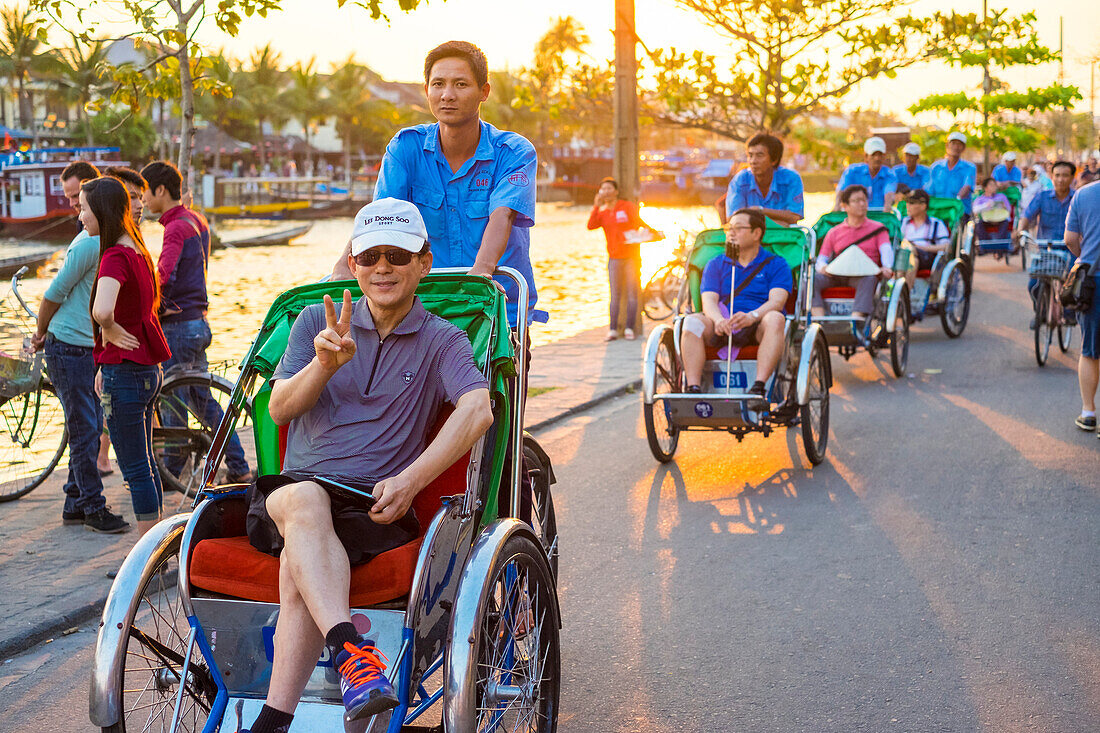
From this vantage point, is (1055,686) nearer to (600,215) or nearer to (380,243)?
(380,243)

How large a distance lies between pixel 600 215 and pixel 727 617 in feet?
29.4

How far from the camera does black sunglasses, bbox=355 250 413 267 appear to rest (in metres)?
3.42

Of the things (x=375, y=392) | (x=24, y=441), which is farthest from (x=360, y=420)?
(x=24, y=441)

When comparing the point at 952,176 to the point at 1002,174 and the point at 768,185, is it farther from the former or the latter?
the point at 768,185

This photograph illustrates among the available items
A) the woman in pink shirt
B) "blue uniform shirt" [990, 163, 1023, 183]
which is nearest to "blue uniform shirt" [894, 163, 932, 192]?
the woman in pink shirt

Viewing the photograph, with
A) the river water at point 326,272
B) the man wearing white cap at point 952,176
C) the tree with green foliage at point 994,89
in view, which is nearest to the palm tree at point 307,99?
the river water at point 326,272

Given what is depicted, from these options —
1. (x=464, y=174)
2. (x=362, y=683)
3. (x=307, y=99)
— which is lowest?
(x=362, y=683)

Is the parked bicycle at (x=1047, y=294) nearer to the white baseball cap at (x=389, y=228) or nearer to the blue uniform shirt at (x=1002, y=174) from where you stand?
the white baseball cap at (x=389, y=228)

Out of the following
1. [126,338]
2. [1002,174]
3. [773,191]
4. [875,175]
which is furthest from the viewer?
[1002,174]

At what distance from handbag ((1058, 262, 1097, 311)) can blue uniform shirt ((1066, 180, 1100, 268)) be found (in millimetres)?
57

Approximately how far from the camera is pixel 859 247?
34.7ft

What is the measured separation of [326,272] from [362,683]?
92.5 ft

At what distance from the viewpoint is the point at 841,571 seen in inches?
206

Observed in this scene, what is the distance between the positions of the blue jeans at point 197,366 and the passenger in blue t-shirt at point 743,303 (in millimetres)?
2718
